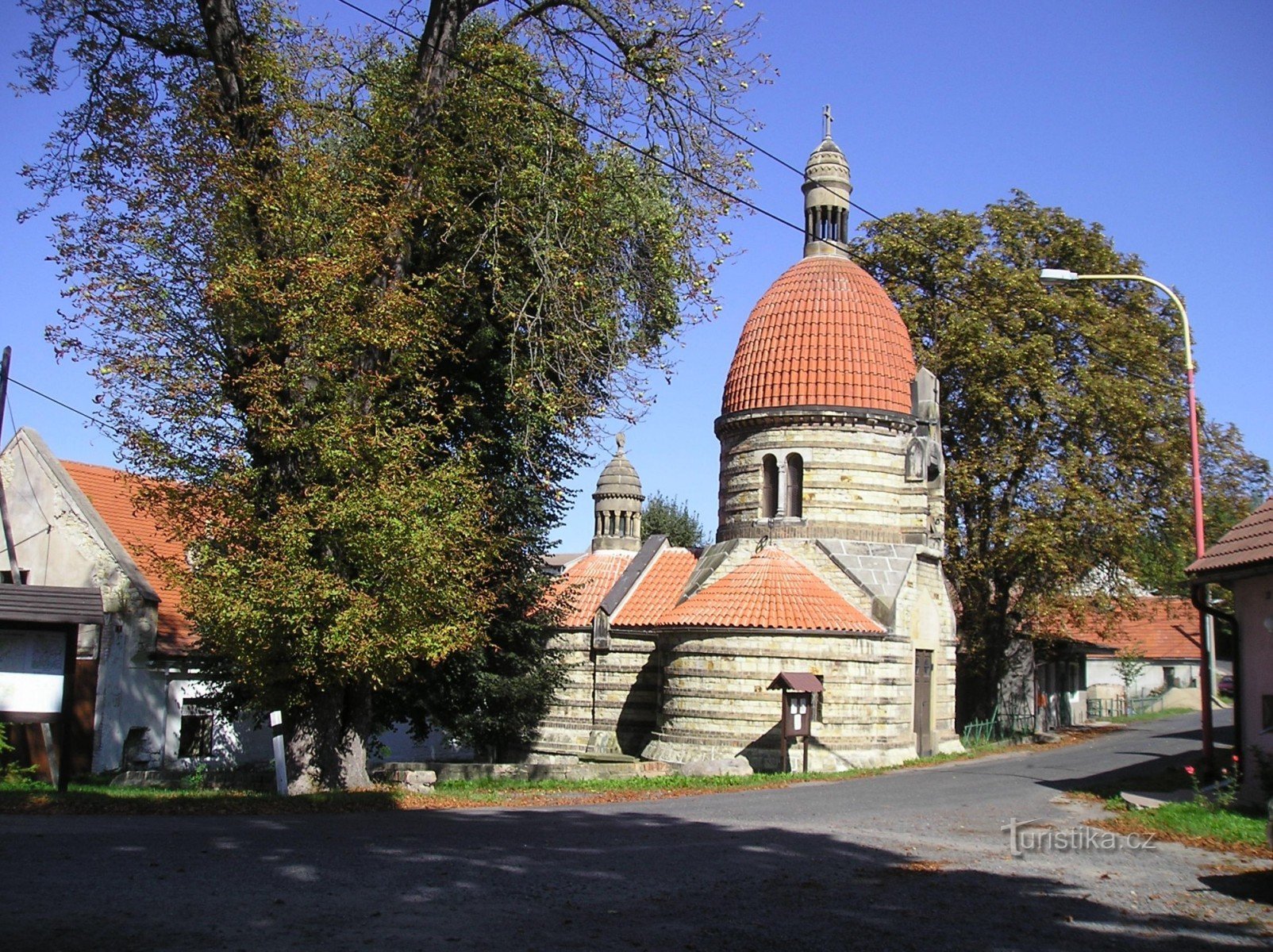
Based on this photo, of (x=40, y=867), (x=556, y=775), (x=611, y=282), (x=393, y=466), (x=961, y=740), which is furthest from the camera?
(x=961, y=740)

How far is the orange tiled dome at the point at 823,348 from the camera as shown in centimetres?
2898

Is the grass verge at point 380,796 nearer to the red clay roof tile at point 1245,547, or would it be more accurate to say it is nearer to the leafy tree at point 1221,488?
the red clay roof tile at point 1245,547

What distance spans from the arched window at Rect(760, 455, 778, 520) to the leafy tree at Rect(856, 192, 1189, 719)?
6.53 meters

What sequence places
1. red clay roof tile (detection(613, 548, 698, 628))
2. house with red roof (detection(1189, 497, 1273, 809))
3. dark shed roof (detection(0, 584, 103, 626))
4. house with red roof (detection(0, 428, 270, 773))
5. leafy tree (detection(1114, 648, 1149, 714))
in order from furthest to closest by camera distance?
leafy tree (detection(1114, 648, 1149, 714)) → red clay roof tile (detection(613, 548, 698, 628)) → house with red roof (detection(0, 428, 270, 773)) → dark shed roof (detection(0, 584, 103, 626)) → house with red roof (detection(1189, 497, 1273, 809))

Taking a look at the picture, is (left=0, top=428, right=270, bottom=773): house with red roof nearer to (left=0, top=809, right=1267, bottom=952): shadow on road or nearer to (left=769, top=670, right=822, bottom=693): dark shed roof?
(left=769, top=670, right=822, bottom=693): dark shed roof

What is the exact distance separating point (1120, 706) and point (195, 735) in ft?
135

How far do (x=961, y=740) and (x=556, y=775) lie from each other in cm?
1419

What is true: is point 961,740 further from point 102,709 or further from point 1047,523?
point 102,709

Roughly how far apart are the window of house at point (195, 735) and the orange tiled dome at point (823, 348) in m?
14.4

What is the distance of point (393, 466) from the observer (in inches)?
627

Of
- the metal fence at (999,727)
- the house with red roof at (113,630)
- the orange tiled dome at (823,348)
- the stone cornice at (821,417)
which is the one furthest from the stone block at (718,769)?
the metal fence at (999,727)

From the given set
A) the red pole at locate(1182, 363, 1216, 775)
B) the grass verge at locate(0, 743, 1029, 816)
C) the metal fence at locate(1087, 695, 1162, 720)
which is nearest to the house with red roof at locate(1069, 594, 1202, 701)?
the metal fence at locate(1087, 695, 1162, 720)

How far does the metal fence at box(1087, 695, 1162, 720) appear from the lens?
5109cm

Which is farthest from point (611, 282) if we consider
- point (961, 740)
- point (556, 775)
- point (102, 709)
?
point (961, 740)
